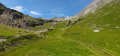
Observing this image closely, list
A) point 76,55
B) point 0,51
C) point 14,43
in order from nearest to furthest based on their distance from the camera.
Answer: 1. point 76,55
2. point 0,51
3. point 14,43

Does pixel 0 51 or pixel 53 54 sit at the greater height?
pixel 53 54

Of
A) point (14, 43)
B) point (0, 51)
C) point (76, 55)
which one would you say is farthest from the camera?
point (14, 43)

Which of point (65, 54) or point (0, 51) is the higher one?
point (65, 54)

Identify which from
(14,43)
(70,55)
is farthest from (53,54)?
(14,43)

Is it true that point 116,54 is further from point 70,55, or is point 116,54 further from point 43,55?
point 43,55

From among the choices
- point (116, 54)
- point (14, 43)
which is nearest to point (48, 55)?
point (116, 54)

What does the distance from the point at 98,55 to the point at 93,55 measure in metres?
2.68

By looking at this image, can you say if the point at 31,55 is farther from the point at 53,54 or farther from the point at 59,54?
the point at 59,54

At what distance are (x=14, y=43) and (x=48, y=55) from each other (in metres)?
41.5

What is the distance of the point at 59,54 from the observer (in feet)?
100

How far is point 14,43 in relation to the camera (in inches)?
2142

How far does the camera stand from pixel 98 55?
3002 cm

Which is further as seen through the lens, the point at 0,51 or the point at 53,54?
the point at 0,51

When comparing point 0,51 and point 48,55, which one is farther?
point 0,51
